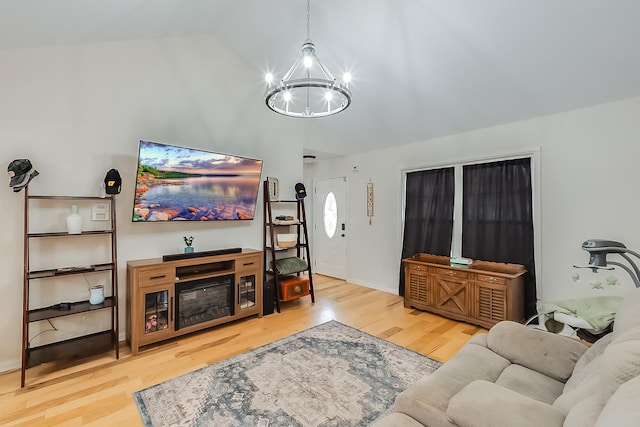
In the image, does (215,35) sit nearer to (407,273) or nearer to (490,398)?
(407,273)

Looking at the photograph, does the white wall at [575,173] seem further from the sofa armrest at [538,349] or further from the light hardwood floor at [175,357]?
the sofa armrest at [538,349]

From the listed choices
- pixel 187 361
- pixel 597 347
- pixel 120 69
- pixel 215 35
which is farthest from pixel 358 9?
pixel 187 361

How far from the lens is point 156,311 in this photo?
119 inches

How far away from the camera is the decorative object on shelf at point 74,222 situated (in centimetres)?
264

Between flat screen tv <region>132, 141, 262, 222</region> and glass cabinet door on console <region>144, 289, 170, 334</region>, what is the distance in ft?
2.60

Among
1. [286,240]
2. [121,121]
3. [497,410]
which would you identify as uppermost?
[121,121]

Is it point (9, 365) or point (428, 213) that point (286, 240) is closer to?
point (428, 213)

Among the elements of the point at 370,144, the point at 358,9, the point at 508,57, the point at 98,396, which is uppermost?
the point at 358,9

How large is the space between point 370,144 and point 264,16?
2.41 m

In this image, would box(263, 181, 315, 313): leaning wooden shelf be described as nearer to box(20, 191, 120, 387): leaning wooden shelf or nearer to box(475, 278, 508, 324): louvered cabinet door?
box(20, 191, 120, 387): leaning wooden shelf

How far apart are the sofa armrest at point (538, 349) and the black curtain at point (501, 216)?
73.9 inches

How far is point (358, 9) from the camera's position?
2764 mm

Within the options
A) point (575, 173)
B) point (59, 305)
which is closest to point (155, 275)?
point (59, 305)

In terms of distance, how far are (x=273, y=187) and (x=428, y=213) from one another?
7.67ft
